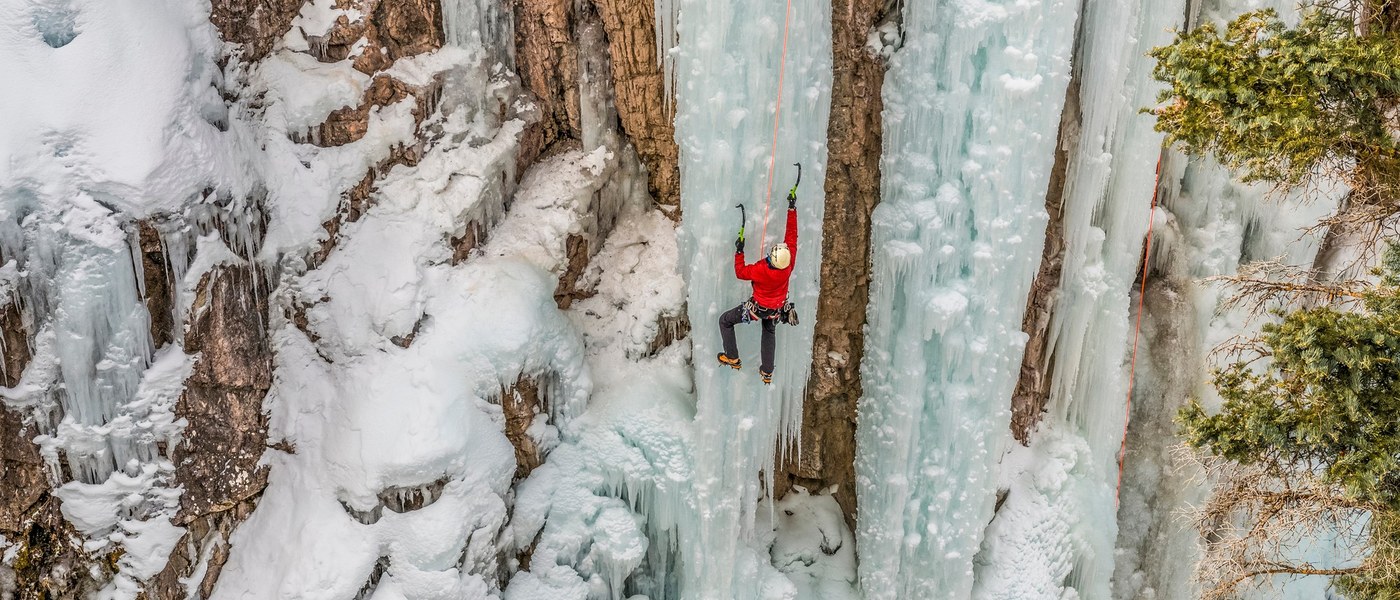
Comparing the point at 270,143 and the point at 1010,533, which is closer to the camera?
the point at 270,143

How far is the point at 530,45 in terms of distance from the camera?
286 inches

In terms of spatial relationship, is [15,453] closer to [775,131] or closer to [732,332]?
[732,332]

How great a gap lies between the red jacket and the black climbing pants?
0.16 m

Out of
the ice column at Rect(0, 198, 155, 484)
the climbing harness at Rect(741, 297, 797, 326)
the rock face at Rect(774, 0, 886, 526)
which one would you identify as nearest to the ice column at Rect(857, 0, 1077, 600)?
the rock face at Rect(774, 0, 886, 526)

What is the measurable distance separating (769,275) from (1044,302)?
9.56 ft

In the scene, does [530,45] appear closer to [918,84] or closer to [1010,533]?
[918,84]

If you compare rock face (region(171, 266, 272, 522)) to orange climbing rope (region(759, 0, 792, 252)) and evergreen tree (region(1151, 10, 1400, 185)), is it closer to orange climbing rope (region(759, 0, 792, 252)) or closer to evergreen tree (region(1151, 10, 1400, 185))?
orange climbing rope (region(759, 0, 792, 252))

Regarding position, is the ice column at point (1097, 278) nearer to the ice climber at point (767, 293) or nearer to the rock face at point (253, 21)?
the ice climber at point (767, 293)

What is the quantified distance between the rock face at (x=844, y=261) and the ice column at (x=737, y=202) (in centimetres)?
24

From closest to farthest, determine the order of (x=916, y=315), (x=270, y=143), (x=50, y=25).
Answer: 1. (x=50, y=25)
2. (x=270, y=143)
3. (x=916, y=315)

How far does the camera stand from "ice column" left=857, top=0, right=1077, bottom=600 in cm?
675

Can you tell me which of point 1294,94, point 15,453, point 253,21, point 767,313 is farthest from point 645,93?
point 15,453

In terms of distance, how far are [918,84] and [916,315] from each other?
166cm

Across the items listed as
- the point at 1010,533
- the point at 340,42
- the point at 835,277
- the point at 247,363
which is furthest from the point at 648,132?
the point at 1010,533
